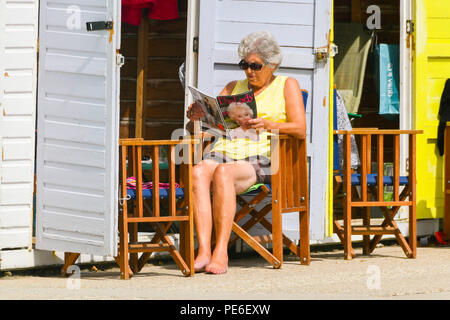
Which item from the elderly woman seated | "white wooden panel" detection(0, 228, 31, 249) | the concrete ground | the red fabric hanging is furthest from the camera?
the red fabric hanging

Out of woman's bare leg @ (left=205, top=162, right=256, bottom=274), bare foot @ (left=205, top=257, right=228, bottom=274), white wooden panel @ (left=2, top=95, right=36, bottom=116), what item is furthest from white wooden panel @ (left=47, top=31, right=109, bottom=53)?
bare foot @ (left=205, top=257, right=228, bottom=274)

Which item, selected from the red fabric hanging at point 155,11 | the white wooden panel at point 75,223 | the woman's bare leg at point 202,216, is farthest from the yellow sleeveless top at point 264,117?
the red fabric hanging at point 155,11

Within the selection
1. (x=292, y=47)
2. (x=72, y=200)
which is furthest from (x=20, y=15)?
(x=292, y=47)

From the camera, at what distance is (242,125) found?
5.34 meters

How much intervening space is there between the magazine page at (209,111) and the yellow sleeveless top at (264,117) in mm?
219

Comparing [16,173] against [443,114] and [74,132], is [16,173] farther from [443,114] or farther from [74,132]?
[443,114]

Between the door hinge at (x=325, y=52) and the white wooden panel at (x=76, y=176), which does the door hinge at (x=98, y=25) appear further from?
the door hinge at (x=325, y=52)

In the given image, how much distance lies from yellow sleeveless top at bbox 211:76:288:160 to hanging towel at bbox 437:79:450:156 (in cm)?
162

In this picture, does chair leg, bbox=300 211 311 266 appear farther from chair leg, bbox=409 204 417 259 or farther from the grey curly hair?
the grey curly hair

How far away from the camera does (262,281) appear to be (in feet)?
16.1

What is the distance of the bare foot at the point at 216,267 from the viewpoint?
16.9 feet

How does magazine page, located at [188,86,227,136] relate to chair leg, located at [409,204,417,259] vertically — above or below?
above

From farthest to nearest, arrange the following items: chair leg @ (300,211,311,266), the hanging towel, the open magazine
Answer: the hanging towel < chair leg @ (300,211,311,266) < the open magazine

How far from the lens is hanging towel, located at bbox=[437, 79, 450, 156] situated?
6660 mm
